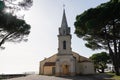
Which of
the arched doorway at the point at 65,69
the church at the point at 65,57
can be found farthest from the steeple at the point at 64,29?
the arched doorway at the point at 65,69

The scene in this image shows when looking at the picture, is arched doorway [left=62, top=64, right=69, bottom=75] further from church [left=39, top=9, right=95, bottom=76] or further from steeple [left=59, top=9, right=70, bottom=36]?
steeple [left=59, top=9, right=70, bottom=36]

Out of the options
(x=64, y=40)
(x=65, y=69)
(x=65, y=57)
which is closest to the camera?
(x=65, y=57)

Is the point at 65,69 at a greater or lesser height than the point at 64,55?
lesser

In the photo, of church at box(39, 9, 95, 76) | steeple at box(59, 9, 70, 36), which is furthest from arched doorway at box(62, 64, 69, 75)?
steeple at box(59, 9, 70, 36)

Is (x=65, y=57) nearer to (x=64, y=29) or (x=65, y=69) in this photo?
(x=65, y=69)

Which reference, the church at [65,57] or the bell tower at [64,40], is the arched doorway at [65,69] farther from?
the bell tower at [64,40]

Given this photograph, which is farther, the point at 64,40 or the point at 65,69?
the point at 65,69

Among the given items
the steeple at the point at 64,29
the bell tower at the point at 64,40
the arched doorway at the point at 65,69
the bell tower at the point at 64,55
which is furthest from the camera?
the steeple at the point at 64,29

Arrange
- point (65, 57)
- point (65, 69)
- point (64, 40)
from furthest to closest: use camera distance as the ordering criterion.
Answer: point (65, 69) → point (64, 40) → point (65, 57)

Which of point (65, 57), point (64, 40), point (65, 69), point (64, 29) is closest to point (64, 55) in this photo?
point (65, 57)

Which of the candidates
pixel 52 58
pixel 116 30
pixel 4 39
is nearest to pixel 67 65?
pixel 52 58

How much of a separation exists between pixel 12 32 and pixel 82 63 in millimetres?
19682

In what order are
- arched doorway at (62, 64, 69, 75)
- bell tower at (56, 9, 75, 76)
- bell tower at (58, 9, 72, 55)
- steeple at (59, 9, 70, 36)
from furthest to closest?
steeple at (59, 9, 70, 36) → arched doorway at (62, 64, 69, 75) → bell tower at (58, 9, 72, 55) → bell tower at (56, 9, 75, 76)

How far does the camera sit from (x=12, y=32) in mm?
24375
